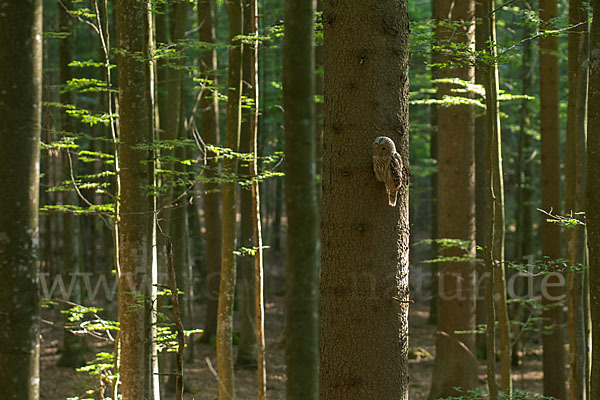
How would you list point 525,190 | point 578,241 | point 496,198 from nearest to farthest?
1. point 496,198
2. point 578,241
3. point 525,190

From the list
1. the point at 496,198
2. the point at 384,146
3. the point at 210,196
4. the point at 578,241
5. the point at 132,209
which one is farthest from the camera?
the point at 210,196

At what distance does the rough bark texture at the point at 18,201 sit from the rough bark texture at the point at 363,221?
1.63 meters

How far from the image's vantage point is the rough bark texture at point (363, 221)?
11.5ft

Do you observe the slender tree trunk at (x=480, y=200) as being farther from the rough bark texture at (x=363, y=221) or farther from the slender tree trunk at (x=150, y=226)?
the rough bark texture at (x=363, y=221)

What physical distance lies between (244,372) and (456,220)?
645 cm

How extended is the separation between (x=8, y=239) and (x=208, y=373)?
1142 centimetres

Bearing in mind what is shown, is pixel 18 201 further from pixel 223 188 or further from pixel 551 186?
pixel 551 186

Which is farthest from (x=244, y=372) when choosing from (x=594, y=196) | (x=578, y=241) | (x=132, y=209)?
(x=594, y=196)

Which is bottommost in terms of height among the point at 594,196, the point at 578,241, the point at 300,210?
the point at 578,241

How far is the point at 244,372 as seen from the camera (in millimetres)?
13961

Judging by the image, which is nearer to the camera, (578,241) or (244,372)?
(578,241)

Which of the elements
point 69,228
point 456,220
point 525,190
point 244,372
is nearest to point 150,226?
point 456,220

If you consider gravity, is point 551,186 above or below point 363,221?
above

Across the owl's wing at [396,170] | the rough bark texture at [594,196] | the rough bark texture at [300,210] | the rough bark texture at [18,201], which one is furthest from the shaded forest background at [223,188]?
the rough bark texture at [18,201]
